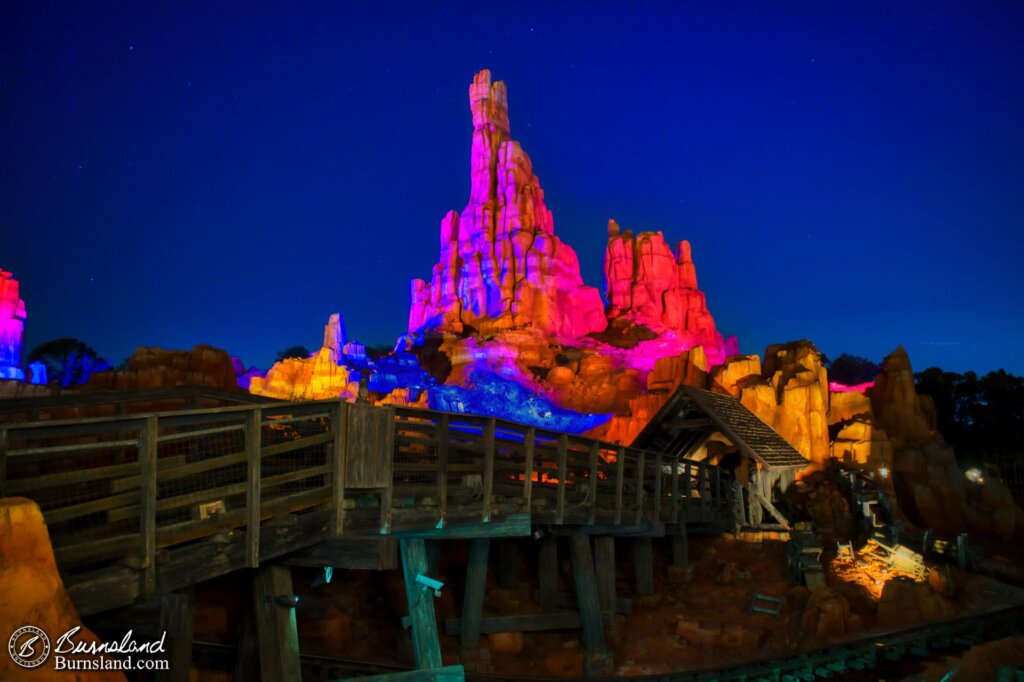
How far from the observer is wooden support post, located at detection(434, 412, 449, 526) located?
9.12m

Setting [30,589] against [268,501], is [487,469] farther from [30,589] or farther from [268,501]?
[30,589]

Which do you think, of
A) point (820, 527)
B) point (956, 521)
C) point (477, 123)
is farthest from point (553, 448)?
point (477, 123)

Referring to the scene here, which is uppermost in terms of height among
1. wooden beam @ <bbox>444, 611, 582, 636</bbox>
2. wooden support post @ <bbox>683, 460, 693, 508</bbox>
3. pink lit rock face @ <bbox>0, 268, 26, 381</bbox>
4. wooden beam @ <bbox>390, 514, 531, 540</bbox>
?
pink lit rock face @ <bbox>0, 268, 26, 381</bbox>

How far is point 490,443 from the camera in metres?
9.89

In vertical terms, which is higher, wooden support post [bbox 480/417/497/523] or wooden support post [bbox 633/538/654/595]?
wooden support post [bbox 480/417/497/523]

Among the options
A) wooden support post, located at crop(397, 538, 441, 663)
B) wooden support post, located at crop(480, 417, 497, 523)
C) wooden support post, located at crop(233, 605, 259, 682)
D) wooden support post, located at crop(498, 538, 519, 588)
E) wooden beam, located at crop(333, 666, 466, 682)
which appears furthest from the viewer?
wooden support post, located at crop(498, 538, 519, 588)

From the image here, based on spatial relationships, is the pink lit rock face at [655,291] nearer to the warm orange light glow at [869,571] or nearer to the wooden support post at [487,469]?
the warm orange light glow at [869,571]

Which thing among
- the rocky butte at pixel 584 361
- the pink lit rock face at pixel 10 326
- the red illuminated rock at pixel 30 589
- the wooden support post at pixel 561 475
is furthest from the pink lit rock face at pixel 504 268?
the red illuminated rock at pixel 30 589

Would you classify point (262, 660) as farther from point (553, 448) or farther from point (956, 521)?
point (956, 521)

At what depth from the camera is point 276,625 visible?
8.04 m

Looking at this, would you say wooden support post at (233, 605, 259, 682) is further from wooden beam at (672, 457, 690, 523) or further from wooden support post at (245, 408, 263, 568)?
wooden beam at (672, 457, 690, 523)

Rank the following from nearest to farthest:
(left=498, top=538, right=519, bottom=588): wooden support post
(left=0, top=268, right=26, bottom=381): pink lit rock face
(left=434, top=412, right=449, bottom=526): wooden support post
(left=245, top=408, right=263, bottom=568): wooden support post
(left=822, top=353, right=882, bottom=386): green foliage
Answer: (left=245, top=408, right=263, bottom=568): wooden support post, (left=434, top=412, right=449, bottom=526): wooden support post, (left=498, top=538, right=519, bottom=588): wooden support post, (left=0, top=268, right=26, bottom=381): pink lit rock face, (left=822, top=353, right=882, bottom=386): green foliage

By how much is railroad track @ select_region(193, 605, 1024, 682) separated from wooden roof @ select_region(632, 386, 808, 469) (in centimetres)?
515

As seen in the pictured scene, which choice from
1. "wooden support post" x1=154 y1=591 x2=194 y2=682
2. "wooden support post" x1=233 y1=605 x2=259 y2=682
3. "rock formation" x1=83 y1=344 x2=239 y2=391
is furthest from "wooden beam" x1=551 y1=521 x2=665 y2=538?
"rock formation" x1=83 y1=344 x2=239 y2=391
